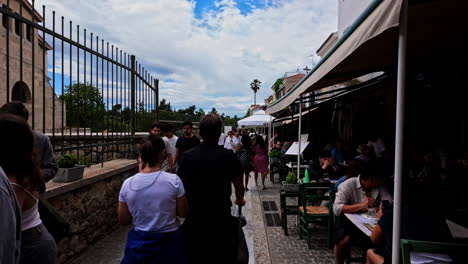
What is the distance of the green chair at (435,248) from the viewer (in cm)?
180

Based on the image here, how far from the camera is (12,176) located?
150cm

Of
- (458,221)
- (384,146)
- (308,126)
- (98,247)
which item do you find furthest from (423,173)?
(308,126)

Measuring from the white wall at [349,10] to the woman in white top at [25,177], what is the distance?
1017 cm

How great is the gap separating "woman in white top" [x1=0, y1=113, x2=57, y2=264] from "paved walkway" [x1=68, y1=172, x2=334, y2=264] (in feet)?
6.84

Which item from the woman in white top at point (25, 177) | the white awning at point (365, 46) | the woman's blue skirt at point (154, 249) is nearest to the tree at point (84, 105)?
the woman in white top at point (25, 177)

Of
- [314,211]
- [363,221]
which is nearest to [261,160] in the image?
[314,211]

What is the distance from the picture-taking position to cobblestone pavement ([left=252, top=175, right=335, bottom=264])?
3711 mm

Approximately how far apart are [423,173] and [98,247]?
536 centimetres

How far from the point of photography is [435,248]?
1807mm

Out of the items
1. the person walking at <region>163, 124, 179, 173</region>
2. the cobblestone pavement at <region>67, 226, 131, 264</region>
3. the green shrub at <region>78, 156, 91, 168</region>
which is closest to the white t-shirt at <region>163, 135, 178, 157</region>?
the person walking at <region>163, 124, 179, 173</region>

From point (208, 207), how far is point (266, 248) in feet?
7.56

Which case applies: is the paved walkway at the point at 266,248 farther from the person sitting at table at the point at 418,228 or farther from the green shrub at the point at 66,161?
the person sitting at table at the point at 418,228

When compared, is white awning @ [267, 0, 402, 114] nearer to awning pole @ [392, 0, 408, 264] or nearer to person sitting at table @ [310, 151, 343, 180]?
awning pole @ [392, 0, 408, 264]

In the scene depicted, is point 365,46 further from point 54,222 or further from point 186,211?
point 54,222
